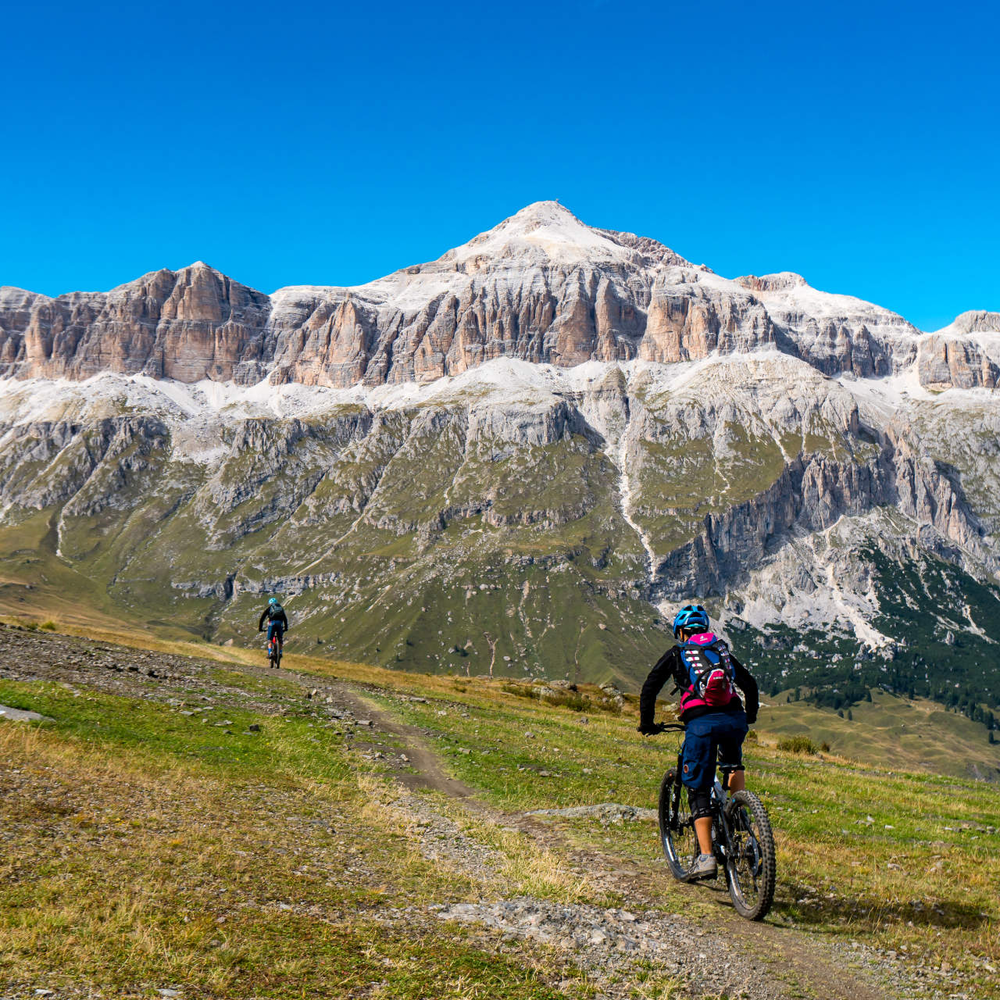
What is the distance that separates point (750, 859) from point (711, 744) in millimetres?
1874

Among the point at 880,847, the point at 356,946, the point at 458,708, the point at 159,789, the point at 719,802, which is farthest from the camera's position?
the point at 458,708

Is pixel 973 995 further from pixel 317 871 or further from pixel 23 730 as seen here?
pixel 23 730

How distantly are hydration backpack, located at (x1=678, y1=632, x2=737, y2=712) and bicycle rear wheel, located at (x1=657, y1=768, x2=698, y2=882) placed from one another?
6.87ft

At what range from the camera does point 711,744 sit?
1384 centimetres

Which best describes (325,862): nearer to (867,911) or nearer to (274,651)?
(867,911)

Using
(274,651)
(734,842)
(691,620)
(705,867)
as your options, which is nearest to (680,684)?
(691,620)

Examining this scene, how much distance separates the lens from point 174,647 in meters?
59.1

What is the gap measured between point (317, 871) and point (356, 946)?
3222 millimetres

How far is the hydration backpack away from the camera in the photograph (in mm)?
13734

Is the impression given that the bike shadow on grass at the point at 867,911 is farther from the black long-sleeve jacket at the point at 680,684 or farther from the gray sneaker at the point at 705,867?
the black long-sleeve jacket at the point at 680,684

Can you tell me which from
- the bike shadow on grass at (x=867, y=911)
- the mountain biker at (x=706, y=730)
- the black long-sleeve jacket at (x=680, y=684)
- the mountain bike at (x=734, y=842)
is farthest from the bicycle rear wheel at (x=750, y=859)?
the black long-sleeve jacket at (x=680, y=684)

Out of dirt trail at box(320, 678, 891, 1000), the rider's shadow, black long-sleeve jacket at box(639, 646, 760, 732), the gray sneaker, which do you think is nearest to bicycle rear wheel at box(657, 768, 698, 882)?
dirt trail at box(320, 678, 891, 1000)

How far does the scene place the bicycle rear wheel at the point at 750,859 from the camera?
12.1 meters

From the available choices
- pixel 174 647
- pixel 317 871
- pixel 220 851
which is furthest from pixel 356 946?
pixel 174 647
